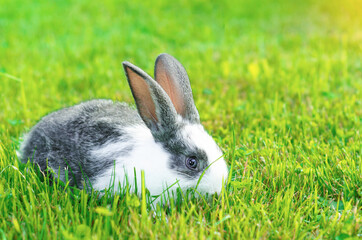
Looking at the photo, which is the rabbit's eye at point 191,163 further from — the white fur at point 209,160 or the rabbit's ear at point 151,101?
the rabbit's ear at point 151,101

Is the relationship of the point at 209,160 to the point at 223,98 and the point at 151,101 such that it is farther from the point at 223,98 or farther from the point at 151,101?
the point at 223,98

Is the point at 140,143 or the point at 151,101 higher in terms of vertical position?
the point at 151,101

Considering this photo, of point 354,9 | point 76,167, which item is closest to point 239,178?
point 76,167

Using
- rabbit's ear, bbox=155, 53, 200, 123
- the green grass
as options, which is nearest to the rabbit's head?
rabbit's ear, bbox=155, 53, 200, 123

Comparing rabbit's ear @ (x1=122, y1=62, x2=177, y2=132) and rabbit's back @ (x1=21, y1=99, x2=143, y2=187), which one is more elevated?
rabbit's ear @ (x1=122, y1=62, x2=177, y2=132)

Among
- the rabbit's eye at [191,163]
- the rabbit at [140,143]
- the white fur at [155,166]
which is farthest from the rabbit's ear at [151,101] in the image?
the rabbit's eye at [191,163]

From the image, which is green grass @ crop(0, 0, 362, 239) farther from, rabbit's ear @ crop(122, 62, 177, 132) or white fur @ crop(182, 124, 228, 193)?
rabbit's ear @ crop(122, 62, 177, 132)

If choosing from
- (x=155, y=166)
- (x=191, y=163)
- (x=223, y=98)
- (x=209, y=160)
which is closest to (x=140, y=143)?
(x=155, y=166)

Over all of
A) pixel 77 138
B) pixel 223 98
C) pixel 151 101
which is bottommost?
pixel 77 138
